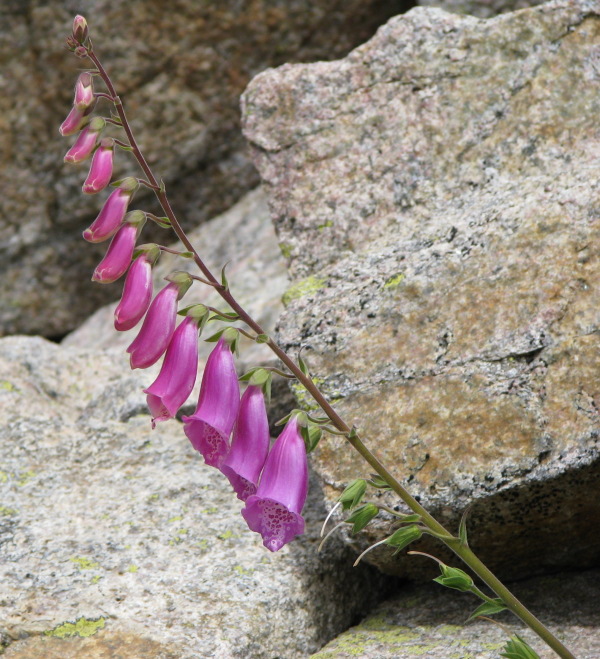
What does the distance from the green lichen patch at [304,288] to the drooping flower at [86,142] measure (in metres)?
1.13

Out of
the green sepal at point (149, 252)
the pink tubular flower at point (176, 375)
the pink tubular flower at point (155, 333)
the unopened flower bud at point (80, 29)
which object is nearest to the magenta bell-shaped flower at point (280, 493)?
the pink tubular flower at point (176, 375)

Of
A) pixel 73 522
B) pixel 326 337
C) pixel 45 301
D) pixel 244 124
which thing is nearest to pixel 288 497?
pixel 326 337

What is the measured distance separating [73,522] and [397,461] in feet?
3.59

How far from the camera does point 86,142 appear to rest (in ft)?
6.69

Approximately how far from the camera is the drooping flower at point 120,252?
6.45ft

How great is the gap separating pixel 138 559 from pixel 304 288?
1059 millimetres

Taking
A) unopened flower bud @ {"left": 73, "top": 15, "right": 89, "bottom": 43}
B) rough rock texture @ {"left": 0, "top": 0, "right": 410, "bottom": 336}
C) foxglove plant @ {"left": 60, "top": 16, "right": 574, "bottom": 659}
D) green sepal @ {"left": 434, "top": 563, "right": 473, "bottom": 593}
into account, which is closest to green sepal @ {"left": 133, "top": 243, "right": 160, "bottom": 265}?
foxglove plant @ {"left": 60, "top": 16, "right": 574, "bottom": 659}

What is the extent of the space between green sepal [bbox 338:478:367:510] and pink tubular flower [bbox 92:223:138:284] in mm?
712

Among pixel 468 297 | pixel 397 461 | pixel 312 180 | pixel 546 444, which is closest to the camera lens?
pixel 546 444

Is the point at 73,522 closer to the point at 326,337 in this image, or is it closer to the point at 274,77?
the point at 326,337

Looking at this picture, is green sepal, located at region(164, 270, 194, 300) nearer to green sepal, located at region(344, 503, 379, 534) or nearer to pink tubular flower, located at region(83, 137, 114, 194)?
pink tubular flower, located at region(83, 137, 114, 194)

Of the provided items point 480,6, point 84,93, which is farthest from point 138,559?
point 480,6

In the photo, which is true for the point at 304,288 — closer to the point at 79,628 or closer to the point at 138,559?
the point at 138,559

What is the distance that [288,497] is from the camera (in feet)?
6.26
